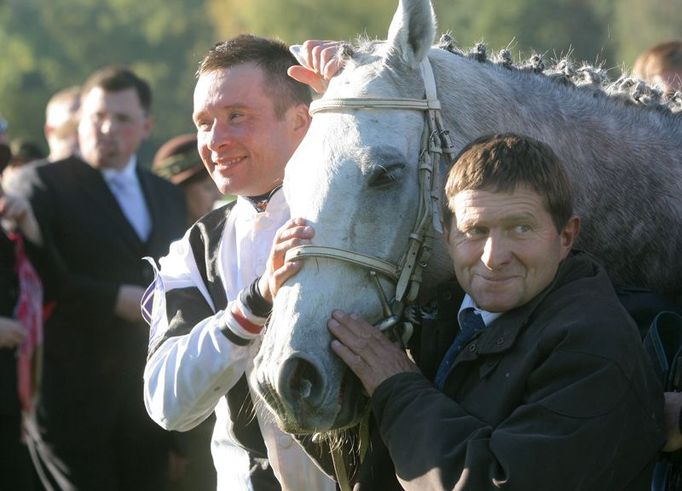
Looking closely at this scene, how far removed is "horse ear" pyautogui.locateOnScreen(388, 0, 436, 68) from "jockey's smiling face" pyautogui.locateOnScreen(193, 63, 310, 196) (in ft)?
2.13

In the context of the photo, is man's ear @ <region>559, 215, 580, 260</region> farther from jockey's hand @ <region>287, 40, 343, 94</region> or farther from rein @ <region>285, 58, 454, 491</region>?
jockey's hand @ <region>287, 40, 343, 94</region>

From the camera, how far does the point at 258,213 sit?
3.73 metres

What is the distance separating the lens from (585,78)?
387cm

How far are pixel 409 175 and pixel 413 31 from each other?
436 mm

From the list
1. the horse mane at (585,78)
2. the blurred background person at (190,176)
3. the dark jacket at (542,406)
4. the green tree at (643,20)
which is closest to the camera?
the dark jacket at (542,406)

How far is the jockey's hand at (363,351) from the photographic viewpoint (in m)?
2.93

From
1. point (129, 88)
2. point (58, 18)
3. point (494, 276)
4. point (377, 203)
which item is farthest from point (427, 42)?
point (58, 18)

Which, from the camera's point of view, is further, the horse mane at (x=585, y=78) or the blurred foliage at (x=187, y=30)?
the blurred foliage at (x=187, y=30)

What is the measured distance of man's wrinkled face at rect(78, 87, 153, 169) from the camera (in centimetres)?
762

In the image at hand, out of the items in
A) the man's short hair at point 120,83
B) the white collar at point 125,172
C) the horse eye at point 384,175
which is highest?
the man's short hair at point 120,83

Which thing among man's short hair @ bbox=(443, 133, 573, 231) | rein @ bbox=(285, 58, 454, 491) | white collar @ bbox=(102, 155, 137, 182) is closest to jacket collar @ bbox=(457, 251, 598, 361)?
man's short hair @ bbox=(443, 133, 573, 231)

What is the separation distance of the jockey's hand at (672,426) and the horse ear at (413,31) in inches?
46.3

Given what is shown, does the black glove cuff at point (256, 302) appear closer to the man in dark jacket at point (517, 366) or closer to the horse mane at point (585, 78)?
the man in dark jacket at point (517, 366)

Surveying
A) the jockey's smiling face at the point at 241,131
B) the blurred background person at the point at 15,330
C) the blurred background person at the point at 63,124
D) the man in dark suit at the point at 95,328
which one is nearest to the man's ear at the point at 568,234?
the jockey's smiling face at the point at 241,131
